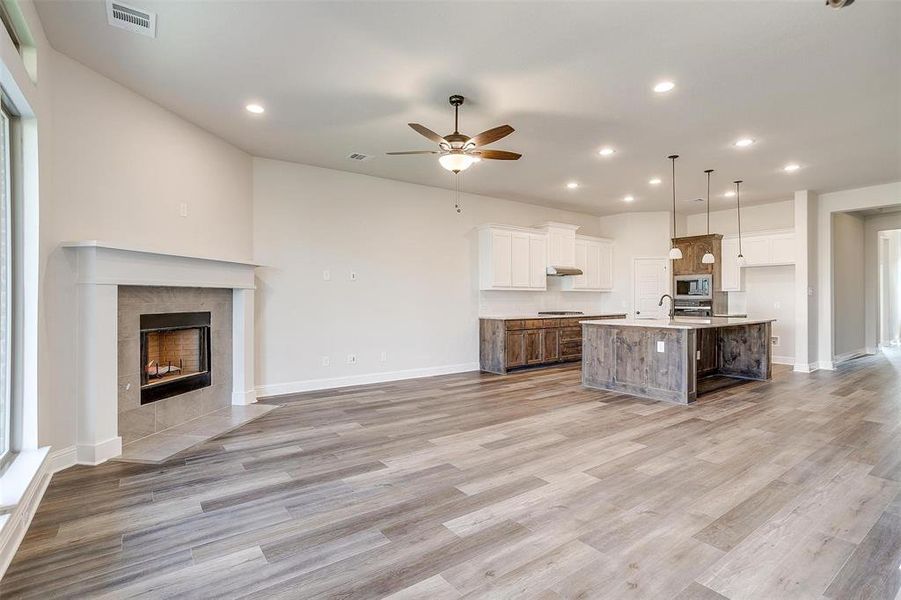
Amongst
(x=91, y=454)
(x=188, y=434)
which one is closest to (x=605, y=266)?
(x=188, y=434)

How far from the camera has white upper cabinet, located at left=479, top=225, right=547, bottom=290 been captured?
7.30m

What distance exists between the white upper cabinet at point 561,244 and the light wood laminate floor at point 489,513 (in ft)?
13.7

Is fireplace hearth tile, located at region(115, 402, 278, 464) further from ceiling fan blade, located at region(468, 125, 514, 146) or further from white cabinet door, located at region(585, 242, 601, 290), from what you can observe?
white cabinet door, located at region(585, 242, 601, 290)

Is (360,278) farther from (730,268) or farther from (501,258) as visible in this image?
(730,268)

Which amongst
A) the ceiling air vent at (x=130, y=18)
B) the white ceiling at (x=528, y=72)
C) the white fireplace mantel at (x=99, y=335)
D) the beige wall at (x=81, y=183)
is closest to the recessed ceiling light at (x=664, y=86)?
the white ceiling at (x=528, y=72)

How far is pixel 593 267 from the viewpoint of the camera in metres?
8.86

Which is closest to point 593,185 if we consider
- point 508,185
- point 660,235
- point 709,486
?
point 508,185

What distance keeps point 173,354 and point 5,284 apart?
1.80 metres

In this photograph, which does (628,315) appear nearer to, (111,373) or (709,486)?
(709,486)

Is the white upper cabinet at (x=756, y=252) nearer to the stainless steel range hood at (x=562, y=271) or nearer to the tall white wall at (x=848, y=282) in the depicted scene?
the tall white wall at (x=848, y=282)

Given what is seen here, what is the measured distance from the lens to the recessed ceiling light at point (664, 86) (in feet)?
11.8

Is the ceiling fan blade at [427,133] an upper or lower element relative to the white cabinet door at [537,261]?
upper

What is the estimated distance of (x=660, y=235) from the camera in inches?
353

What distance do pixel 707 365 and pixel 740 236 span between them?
3.02m
